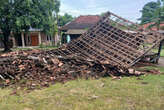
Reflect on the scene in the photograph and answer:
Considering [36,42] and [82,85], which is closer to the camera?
[82,85]

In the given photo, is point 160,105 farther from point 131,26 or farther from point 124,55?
point 131,26

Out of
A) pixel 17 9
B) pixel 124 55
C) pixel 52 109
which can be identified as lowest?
pixel 52 109

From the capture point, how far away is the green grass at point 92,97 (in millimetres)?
2867

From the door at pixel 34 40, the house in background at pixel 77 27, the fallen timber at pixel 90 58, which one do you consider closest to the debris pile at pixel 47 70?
the fallen timber at pixel 90 58

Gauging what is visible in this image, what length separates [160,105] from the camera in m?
2.85

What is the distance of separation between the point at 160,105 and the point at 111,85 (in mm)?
1513

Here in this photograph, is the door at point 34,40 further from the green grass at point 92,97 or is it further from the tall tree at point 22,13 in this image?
the green grass at point 92,97

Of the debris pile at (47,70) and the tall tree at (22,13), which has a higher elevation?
the tall tree at (22,13)

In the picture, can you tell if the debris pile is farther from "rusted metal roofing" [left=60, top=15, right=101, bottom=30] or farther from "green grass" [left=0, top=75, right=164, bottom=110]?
"rusted metal roofing" [left=60, top=15, right=101, bottom=30]

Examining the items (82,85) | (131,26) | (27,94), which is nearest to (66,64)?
(82,85)

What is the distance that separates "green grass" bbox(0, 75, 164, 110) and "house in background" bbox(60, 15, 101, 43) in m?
13.5

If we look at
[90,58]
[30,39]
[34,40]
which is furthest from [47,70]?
[30,39]

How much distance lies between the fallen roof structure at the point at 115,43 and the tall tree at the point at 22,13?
5.61 metres

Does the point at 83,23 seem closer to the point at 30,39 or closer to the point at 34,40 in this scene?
the point at 34,40
